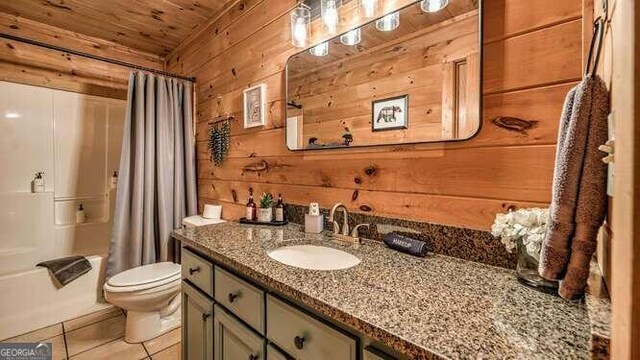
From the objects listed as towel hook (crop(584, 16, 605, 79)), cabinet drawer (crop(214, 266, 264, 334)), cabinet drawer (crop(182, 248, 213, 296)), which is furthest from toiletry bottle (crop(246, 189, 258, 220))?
towel hook (crop(584, 16, 605, 79))

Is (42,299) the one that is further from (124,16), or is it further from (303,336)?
(303,336)

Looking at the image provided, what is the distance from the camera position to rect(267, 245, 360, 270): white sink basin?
1.07 m

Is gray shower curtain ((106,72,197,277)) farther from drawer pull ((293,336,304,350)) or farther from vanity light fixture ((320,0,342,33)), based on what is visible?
drawer pull ((293,336,304,350))

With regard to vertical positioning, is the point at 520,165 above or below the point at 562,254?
above

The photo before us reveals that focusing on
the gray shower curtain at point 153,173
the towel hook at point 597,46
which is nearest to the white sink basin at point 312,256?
the towel hook at point 597,46

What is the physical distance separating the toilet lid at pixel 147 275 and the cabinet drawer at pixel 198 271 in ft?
1.70

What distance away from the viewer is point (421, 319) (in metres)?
0.58

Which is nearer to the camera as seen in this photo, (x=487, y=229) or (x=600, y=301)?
(x=600, y=301)

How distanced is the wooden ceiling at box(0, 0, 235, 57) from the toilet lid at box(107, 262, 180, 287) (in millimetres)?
1818

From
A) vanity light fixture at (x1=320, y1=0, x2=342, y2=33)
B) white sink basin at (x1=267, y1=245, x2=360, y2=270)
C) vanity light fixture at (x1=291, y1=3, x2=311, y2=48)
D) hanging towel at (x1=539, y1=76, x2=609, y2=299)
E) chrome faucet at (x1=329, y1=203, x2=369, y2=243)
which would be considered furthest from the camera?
vanity light fixture at (x1=291, y1=3, x2=311, y2=48)

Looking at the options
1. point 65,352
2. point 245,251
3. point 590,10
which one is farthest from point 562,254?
point 65,352

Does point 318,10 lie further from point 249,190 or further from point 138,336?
point 138,336

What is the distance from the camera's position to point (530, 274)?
0.73 meters

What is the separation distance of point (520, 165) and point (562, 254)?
1.34 ft
